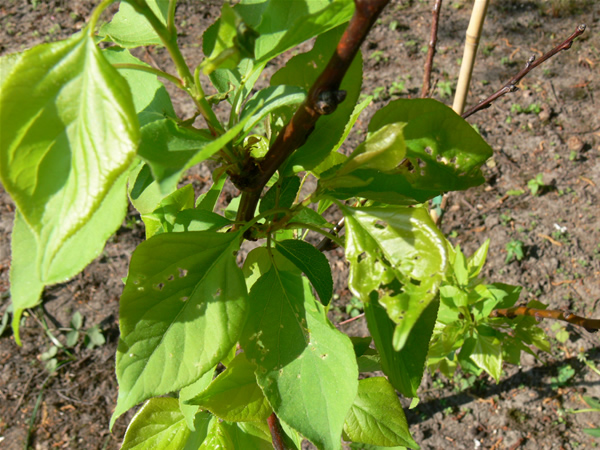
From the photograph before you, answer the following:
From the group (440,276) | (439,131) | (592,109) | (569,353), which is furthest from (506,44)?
(440,276)

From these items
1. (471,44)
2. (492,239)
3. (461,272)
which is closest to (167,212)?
(471,44)

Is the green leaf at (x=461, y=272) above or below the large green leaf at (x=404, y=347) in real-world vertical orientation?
below

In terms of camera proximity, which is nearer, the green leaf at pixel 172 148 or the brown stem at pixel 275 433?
the green leaf at pixel 172 148

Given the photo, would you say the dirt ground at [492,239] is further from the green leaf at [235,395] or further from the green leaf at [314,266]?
the green leaf at [314,266]

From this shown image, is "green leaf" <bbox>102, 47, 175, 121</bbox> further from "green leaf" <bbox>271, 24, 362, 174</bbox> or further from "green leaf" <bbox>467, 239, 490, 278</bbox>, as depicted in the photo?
"green leaf" <bbox>467, 239, 490, 278</bbox>

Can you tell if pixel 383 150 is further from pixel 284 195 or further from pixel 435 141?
pixel 284 195

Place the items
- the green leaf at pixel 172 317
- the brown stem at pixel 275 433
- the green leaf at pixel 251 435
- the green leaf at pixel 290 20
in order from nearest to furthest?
the green leaf at pixel 290 20
the green leaf at pixel 172 317
the brown stem at pixel 275 433
the green leaf at pixel 251 435

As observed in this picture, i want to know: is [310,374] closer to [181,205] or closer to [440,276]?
[440,276]

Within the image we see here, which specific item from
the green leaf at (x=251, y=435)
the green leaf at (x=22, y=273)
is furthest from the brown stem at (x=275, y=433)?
the green leaf at (x=22, y=273)
